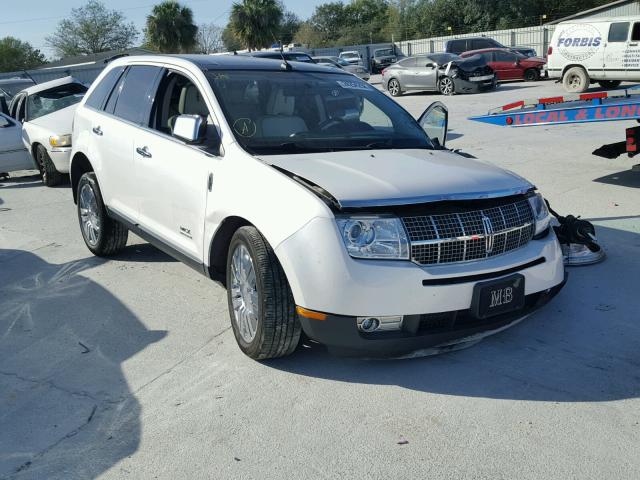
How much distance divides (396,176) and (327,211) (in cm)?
56

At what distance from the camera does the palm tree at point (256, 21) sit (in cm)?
5591

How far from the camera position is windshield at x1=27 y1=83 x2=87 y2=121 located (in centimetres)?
1249

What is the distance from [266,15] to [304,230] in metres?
55.7

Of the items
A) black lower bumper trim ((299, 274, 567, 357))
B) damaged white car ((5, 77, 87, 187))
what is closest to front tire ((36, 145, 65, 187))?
damaged white car ((5, 77, 87, 187))

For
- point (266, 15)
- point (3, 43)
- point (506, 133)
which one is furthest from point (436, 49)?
point (3, 43)

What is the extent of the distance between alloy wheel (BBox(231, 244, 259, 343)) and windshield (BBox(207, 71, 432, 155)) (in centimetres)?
70

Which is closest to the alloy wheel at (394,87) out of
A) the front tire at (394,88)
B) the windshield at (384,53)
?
the front tire at (394,88)

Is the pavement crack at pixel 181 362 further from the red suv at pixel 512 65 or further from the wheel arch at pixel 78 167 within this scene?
the red suv at pixel 512 65

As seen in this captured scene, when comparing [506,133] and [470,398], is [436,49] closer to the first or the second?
[506,133]

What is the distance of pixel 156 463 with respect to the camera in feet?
10.5

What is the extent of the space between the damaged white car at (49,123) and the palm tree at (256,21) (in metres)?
45.3

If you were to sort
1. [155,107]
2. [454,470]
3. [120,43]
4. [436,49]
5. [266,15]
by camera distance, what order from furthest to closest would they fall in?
[120,43]
[266,15]
[436,49]
[155,107]
[454,470]

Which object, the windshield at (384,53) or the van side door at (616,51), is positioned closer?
the van side door at (616,51)

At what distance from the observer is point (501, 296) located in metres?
3.79
